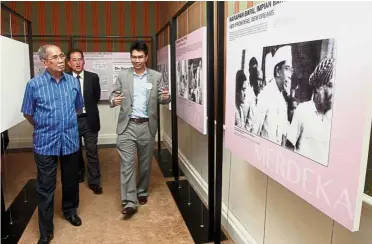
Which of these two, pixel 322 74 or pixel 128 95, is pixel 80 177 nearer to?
pixel 128 95

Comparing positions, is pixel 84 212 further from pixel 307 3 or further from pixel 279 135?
pixel 307 3

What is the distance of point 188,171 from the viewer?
395cm

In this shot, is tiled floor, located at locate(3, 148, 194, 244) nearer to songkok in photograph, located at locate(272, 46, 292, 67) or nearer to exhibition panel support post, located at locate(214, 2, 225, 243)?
exhibition panel support post, located at locate(214, 2, 225, 243)

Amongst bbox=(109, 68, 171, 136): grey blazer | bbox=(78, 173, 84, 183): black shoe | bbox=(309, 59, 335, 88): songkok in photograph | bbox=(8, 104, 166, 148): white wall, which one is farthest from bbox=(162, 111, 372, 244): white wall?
bbox=(8, 104, 166, 148): white wall

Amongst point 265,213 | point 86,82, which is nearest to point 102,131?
point 86,82

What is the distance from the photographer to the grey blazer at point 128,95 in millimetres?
3000

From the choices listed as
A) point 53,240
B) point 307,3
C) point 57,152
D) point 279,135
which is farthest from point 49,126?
point 307,3

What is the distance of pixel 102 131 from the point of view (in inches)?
232

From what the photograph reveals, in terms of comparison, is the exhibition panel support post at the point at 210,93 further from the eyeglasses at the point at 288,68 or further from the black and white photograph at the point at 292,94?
the eyeglasses at the point at 288,68

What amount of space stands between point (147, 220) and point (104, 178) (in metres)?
1.35

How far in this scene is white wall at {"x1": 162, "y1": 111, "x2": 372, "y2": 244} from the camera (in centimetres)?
144

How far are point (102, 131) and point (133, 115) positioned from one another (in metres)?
3.08

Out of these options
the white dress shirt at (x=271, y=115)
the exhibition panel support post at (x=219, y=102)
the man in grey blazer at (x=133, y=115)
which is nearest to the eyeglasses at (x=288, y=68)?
the white dress shirt at (x=271, y=115)

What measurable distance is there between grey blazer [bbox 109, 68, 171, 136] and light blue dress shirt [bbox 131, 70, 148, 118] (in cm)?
3
